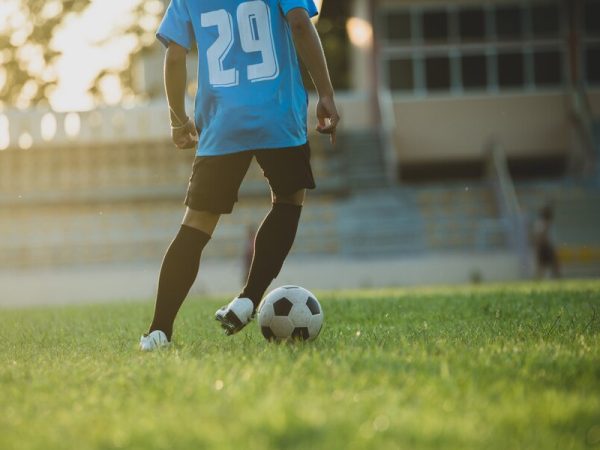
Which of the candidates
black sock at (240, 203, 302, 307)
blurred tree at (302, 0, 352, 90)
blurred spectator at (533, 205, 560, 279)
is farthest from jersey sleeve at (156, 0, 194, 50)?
blurred tree at (302, 0, 352, 90)

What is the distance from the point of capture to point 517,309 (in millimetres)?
6438

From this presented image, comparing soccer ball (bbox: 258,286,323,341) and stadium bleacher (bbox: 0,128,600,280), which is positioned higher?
soccer ball (bbox: 258,286,323,341)

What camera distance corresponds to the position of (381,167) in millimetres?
25969

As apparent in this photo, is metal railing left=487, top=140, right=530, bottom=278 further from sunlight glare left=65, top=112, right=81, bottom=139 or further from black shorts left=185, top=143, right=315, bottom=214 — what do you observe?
black shorts left=185, top=143, right=315, bottom=214

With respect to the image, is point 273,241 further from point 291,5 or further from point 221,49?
point 291,5

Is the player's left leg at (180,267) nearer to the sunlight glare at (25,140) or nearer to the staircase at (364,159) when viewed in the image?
the staircase at (364,159)

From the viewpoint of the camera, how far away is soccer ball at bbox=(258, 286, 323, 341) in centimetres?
445

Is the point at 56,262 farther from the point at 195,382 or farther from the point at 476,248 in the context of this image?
the point at 195,382

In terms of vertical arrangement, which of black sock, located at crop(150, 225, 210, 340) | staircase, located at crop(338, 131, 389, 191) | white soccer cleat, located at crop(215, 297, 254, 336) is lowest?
staircase, located at crop(338, 131, 389, 191)

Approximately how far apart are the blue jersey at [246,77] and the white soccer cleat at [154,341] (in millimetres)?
808

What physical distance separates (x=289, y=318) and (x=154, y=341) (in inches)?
24.1

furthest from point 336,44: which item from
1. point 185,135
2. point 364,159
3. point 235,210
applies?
point 185,135

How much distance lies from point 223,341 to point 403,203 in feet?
63.9

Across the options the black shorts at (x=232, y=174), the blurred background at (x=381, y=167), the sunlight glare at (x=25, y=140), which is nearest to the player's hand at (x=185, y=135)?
the black shorts at (x=232, y=174)
